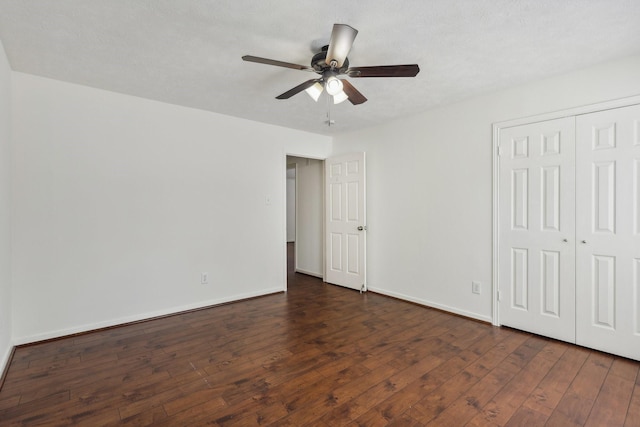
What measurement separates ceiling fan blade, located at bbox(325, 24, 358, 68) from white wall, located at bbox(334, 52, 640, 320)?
6.68ft

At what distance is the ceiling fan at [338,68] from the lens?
1.83 meters

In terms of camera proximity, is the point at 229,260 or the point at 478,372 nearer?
the point at 478,372

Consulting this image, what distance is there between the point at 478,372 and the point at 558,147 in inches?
83.0

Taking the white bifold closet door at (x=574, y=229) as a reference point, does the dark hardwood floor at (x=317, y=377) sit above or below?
below

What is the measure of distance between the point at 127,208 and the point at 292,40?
244 centimetres

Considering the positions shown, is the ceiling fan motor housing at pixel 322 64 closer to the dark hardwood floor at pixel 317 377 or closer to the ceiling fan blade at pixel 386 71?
the ceiling fan blade at pixel 386 71

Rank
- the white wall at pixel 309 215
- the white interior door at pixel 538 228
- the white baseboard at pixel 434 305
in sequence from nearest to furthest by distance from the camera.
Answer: the white interior door at pixel 538 228, the white baseboard at pixel 434 305, the white wall at pixel 309 215

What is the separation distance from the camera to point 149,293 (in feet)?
11.1

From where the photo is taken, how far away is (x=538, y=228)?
2.92m

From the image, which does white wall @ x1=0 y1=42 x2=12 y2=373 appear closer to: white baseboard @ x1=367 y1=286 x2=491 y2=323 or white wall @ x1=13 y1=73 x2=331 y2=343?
white wall @ x1=13 y1=73 x2=331 y2=343

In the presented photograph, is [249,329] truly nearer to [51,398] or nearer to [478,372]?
[51,398]

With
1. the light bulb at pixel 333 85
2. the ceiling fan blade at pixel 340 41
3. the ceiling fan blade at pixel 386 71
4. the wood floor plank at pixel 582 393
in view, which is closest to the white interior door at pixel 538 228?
the wood floor plank at pixel 582 393

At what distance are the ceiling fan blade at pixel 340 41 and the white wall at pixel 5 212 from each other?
2.44 m

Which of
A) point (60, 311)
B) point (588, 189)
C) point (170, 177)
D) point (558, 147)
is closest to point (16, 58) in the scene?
point (170, 177)
